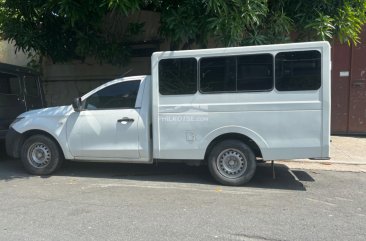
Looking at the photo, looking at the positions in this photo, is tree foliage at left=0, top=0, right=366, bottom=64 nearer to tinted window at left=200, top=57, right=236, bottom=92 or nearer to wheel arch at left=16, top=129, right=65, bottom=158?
tinted window at left=200, top=57, right=236, bottom=92

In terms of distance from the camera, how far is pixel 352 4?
26.8ft

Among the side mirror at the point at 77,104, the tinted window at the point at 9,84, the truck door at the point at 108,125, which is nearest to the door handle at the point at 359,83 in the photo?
the truck door at the point at 108,125

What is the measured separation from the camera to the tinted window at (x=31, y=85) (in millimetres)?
9508

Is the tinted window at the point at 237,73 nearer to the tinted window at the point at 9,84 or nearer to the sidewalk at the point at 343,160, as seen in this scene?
the sidewalk at the point at 343,160

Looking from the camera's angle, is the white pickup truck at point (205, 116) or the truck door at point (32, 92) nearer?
the white pickup truck at point (205, 116)

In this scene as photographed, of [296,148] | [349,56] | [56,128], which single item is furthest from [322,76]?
[349,56]

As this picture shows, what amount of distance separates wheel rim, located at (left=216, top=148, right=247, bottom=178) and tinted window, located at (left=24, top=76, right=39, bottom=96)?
5.29m

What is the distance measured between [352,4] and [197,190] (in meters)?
5.02

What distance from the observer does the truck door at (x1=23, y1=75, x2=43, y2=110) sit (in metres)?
9.46

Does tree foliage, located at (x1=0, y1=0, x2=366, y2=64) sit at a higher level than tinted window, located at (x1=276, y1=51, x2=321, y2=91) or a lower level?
higher

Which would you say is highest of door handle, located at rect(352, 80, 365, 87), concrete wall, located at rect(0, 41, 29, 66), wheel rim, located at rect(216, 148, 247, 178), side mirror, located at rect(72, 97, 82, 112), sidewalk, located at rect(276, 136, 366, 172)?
concrete wall, located at rect(0, 41, 29, 66)

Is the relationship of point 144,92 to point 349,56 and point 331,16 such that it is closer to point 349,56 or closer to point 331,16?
point 331,16

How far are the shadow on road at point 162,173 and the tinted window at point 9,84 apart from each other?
160cm

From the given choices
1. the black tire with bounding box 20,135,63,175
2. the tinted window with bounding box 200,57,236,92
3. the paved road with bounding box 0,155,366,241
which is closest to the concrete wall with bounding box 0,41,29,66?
the paved road with bounding box 0,155,366,241
